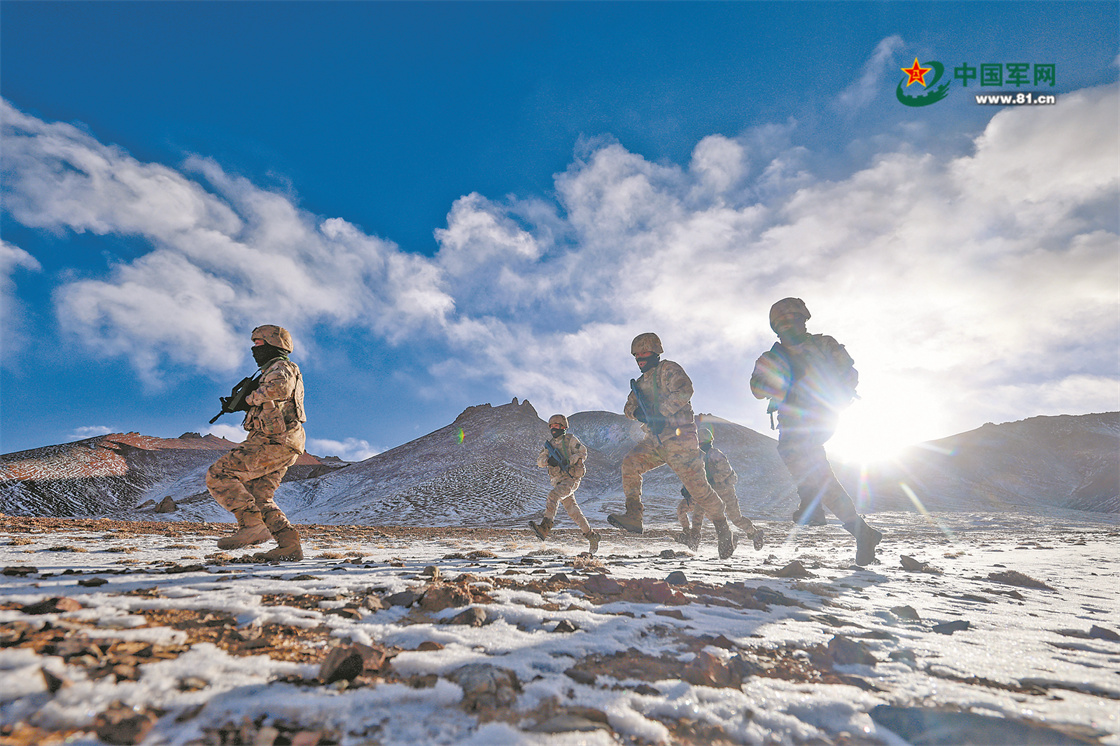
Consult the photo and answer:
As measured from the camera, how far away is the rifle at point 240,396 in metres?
5.42

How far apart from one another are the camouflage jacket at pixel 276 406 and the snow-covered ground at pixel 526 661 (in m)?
1.69

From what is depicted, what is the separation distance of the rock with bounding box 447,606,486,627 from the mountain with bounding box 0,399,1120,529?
17372 mm

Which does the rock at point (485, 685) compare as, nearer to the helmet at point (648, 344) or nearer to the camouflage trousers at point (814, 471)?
the camouflage trousers at point (814, 471)

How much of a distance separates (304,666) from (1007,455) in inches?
2247

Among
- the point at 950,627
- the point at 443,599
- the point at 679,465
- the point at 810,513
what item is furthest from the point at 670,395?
the point at 443,599

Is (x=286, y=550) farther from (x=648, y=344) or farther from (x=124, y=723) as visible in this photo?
(x=648, y=344)

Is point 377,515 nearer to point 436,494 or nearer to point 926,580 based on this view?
point 436,494

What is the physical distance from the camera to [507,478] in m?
29.9

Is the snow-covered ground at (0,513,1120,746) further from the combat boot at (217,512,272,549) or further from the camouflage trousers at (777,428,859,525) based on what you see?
the camouflage trousers at (777,428,859,525)

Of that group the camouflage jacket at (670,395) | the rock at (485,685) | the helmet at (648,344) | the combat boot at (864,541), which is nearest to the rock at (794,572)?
the combat boot at (864,541)

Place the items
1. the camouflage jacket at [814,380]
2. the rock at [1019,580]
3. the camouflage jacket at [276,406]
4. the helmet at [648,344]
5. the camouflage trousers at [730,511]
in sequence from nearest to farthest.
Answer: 1. the rock at [1019,580]
2. the camouflage jacket at [276,406]
3. the camouflage jacket at [814,380]
4. the helmet at [648,344]
5. the camouflage trousers at [730,511]

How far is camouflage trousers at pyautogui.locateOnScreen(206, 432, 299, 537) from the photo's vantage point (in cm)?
514

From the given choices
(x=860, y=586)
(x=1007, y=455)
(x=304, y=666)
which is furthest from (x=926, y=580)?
(x=1007, y=455)

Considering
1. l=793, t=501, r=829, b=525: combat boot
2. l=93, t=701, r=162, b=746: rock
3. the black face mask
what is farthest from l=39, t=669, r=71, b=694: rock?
l=793, t=501, r=829, b=525: combat boot
